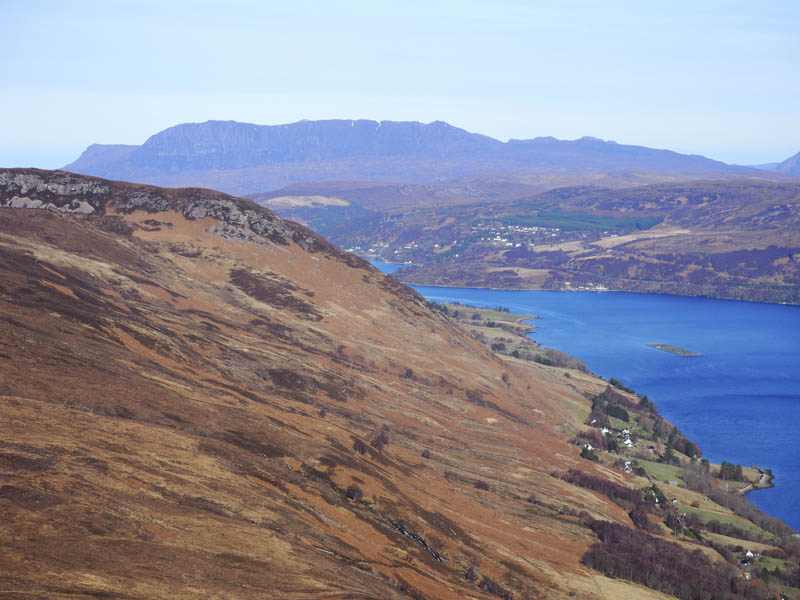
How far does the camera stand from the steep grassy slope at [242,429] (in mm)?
28031

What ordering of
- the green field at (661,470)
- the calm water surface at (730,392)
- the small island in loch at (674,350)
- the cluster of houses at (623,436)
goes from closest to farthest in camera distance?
the green field at (661,470)
the cluster of houses at (623,436)
the calm water surface at (730,392)
the small island in loch at (674,350)

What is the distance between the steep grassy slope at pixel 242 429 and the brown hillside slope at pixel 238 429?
7.7 inches

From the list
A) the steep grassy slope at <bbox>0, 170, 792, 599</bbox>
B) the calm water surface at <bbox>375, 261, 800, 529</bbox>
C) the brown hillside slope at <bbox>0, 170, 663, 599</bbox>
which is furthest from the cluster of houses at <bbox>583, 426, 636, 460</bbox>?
the calm water surface at <bbox>375, 261, 800, 529</bbox>

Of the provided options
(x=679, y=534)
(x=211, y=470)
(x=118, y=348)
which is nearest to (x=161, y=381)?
(x=118, y=348)

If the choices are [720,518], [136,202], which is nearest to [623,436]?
[720,518]

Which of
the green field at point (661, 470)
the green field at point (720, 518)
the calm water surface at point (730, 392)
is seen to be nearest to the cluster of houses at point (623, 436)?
the green field at point (661, 470)

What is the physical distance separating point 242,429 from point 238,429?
40 cm

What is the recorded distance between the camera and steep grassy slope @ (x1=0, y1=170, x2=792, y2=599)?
28.0 meters

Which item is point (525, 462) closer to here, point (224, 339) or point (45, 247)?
point (224, 339)

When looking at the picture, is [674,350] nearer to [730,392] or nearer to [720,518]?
[730,392]

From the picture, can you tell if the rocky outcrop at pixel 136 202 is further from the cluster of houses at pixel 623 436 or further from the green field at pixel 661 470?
the green field at pixel 661 470

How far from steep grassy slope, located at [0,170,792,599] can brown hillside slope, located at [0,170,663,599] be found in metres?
0.20

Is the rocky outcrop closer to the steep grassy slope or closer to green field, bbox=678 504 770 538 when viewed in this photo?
the steep grassy slope

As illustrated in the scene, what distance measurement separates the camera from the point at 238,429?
45969 mm
